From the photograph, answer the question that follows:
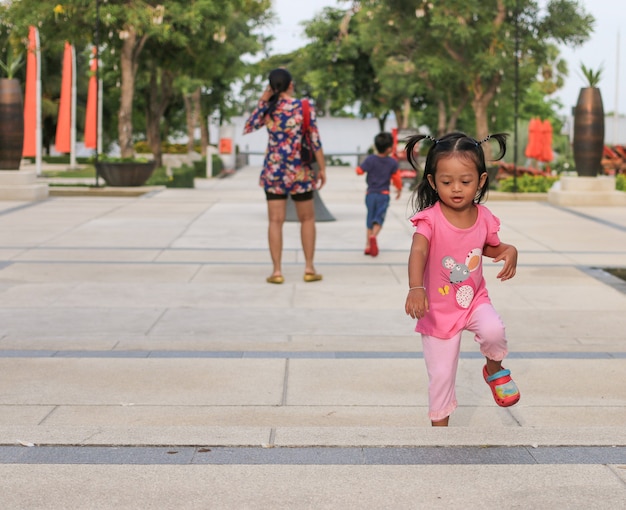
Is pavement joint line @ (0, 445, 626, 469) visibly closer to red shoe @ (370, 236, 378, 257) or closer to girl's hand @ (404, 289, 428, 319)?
girl's hand @ (404, 289, 428, 319)

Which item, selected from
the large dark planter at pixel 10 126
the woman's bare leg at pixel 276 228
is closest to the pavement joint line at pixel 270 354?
the woman's bare leg at pixel 276 228

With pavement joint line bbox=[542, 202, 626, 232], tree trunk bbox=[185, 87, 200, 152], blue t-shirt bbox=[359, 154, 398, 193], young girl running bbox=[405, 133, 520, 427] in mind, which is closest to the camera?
Result: young girl running bbox=[405, 133, 520, 427]

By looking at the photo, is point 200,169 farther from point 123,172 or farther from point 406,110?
point 406,110

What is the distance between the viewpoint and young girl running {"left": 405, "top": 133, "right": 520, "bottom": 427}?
421 centimetres

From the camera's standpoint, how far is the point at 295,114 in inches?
367

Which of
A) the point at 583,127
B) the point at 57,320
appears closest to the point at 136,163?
the point at 583,127

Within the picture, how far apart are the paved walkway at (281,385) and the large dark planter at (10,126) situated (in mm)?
8128

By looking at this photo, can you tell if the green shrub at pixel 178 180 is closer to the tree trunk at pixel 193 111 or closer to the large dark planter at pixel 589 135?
the large dark planter at pixel 589 135

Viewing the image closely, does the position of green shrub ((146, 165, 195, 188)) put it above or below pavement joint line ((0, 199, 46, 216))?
above

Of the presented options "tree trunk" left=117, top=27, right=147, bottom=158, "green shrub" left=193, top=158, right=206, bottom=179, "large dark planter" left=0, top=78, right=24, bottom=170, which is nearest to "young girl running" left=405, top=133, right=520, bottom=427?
"large dark planter" left=0, top=78, right=24, bottom=170

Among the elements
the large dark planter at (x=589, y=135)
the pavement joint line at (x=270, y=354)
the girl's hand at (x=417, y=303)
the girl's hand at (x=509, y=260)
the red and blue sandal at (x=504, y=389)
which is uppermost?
the large dark planter at (x=589, y=135)

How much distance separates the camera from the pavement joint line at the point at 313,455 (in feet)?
12.5

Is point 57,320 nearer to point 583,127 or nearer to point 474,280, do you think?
point 474,280

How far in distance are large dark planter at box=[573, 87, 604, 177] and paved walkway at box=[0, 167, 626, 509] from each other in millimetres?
7747
